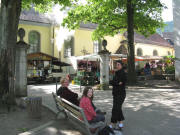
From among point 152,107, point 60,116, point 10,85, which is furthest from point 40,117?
point 152,107

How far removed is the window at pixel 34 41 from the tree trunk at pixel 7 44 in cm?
2115

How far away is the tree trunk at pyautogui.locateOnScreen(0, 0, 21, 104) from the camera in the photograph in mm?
6867

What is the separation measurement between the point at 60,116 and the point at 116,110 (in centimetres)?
202

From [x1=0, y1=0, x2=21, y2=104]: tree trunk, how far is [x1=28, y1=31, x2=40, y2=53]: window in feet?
69.4

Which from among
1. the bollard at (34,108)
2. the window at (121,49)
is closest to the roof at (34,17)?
the window at (121,49)

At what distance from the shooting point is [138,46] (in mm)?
37844

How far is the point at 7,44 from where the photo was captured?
22.8 feet

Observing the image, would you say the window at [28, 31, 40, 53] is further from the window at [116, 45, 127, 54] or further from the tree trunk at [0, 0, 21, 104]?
the tree trunk at [0, 0, 21, 104]

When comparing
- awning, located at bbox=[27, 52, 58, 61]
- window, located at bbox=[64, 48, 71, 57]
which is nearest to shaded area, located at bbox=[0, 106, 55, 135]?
awning, located at bbox=[27, 52, 58, 61]

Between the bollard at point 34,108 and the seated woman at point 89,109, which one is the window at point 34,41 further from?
the seated woman at point 89,109

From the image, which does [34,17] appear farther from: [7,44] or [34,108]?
[34,108]

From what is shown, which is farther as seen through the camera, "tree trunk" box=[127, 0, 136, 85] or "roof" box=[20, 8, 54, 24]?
"roof" box=[20, 8, 54, 24]

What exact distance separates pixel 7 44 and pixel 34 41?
70.8 feet

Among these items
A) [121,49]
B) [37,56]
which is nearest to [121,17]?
[37,56]
